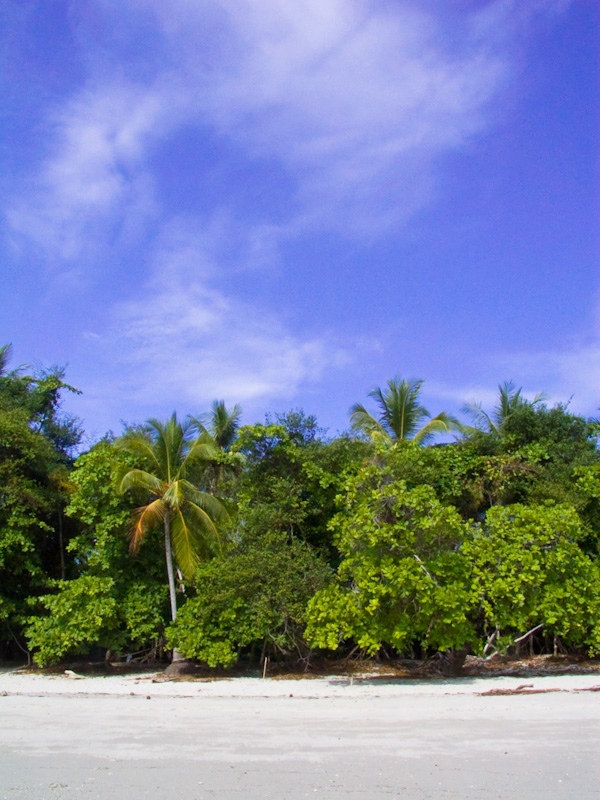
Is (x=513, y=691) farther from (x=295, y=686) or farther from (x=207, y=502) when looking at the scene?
(x=207, y=502)

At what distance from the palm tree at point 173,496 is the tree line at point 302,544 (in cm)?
5

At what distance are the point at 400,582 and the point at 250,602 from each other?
384 centimetres

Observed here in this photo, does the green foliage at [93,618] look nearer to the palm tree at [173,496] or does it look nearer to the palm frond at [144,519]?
the palm tree at [173,496]

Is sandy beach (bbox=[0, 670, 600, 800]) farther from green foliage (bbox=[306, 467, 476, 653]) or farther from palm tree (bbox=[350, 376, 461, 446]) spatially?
palm tree (bbox=[350, 376, 461, 446])

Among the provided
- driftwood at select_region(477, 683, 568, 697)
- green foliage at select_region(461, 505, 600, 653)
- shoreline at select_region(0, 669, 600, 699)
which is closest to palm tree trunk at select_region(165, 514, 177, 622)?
shoreline at select_region(0, 669, 600, 699)

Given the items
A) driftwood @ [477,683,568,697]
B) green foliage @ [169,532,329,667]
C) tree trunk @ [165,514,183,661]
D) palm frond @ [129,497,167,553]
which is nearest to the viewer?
driftwood @ [477,683,568,697]

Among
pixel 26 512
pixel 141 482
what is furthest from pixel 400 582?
pixel 26 512

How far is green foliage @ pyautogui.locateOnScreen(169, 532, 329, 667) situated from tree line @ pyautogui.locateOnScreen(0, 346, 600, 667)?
5 cm

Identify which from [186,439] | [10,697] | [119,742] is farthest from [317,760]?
[186,439]

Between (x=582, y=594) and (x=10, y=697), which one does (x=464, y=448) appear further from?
(x=10, y=697)

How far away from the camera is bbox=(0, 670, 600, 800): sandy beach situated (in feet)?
17.6

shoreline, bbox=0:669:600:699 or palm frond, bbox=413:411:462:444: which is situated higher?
palm frond, bbox=413:411:462:444

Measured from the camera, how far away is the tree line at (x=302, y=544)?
13125 mm

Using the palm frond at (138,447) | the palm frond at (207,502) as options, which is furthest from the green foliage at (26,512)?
the palm frond at (207,502)
